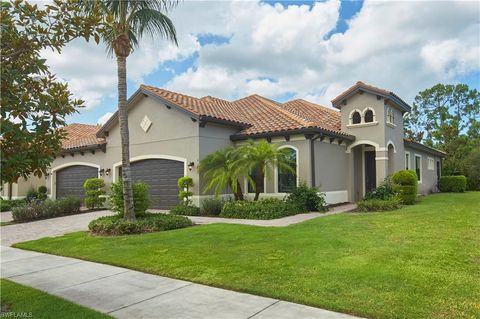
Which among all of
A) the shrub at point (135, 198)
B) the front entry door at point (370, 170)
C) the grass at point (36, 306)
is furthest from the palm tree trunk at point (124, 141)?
the front entry door at point (370, 170)

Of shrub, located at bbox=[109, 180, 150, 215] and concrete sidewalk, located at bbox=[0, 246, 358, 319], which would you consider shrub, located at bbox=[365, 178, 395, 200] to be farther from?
concrete sidewalk, located at bbox=[0, 246, 358, 319]

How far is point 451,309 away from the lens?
182 inches

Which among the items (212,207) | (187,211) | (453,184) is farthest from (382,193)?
(453,184)

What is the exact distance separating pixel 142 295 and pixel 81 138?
2234 centimetres

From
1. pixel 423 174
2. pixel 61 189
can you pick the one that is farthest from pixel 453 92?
pixel 61 189

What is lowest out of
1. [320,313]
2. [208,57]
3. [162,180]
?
[320,313]

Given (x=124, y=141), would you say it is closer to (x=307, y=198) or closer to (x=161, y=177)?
Answer: (x=161, y=177)

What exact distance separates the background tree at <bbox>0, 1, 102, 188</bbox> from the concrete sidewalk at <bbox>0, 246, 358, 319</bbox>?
215 centimetres

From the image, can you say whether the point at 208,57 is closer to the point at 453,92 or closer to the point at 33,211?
the point at 33,211

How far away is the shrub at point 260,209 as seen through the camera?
14117 millimetres

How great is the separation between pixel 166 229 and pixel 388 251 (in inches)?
278

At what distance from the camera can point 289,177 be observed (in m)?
16.9

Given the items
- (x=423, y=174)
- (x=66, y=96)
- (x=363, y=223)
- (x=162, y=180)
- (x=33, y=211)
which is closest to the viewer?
(x=66, y=96)

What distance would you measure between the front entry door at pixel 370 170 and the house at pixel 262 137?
0.05 metres
